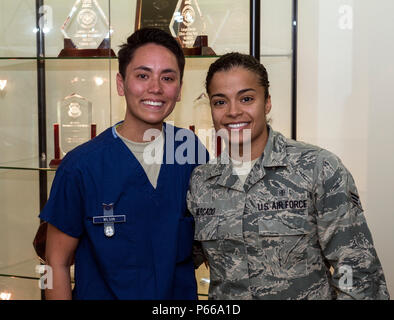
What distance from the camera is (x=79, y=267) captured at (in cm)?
150

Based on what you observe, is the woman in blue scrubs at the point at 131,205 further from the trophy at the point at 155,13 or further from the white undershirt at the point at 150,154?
the trophy at the point at 155,13

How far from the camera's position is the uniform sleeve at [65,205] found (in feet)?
4.75

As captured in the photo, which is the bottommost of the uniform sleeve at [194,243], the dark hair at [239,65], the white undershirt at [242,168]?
the uniform sleeve at [194,243]

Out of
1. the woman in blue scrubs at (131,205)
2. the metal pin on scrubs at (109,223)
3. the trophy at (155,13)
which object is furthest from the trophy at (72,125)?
the metal pin on scrubs at (109,223)

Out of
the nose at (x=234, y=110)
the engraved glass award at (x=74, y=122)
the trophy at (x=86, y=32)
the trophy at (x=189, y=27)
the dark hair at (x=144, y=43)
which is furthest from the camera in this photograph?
the engraved glass award at (x=74, y=122)

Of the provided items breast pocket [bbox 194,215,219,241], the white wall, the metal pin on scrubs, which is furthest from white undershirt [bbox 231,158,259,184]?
the white wall

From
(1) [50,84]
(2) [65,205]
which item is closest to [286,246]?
(2) [65,205]

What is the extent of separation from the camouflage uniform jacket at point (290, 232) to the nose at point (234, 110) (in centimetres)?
13

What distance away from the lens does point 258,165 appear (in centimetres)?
144

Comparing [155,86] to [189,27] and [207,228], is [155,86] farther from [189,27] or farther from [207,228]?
[189,27]

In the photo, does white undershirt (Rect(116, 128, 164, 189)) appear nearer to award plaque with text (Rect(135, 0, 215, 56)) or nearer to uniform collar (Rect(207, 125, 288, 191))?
uniform collar (Rect(207, 125, 288, 191))

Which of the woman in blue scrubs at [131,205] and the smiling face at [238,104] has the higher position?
the smiling face at [238,104]

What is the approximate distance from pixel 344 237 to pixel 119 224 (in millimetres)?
586
